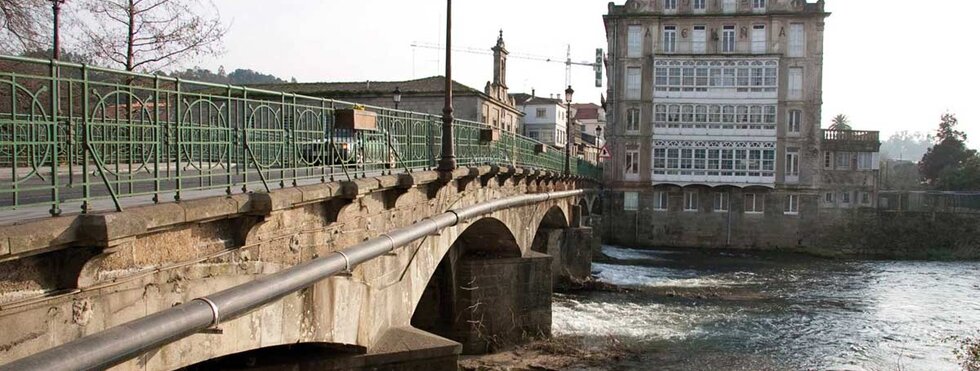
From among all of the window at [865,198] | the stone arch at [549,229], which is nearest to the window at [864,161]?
the window at [865,198]

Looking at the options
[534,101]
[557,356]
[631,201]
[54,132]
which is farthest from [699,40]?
[54,132]

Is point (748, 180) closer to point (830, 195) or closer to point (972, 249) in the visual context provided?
point (830, 195)

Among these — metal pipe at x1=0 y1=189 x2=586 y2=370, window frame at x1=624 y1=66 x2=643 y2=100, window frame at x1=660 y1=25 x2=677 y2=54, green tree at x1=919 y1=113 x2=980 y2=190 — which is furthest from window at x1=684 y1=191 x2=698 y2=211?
metal pipe at x1=0 y1=189 x2=586 y2=370

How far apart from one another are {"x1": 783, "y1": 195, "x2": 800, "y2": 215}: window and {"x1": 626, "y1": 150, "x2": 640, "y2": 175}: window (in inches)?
366

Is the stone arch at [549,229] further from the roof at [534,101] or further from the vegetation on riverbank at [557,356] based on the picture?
the roof at [534,101]

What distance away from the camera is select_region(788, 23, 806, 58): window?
49.7 metres

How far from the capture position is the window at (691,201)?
50.6 m

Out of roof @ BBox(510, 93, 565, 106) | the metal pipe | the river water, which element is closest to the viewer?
the metal pipe

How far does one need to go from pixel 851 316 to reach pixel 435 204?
751 inches

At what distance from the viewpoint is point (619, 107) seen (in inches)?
2023

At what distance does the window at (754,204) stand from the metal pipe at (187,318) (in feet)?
141

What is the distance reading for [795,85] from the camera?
4969 cm

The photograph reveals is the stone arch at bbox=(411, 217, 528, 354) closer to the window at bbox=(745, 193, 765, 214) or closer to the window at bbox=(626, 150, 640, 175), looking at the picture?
the window at bbox=(626, 150, 640, 175)

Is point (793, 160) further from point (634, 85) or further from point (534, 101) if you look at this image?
point (534, 101)
